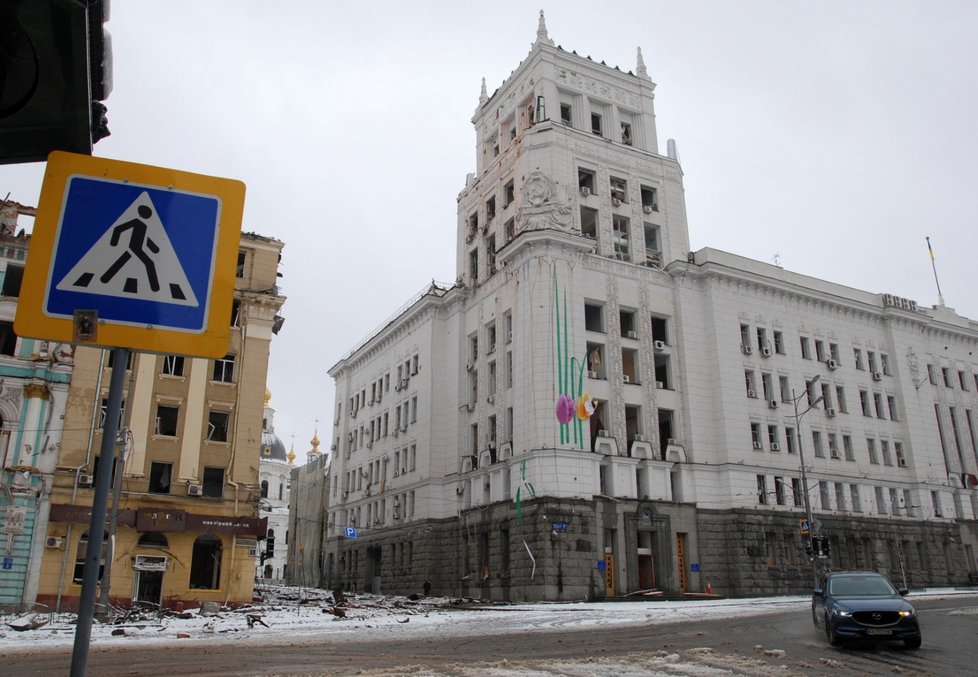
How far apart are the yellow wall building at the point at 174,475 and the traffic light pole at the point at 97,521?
90.9 feet

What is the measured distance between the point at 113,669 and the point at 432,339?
43865mm

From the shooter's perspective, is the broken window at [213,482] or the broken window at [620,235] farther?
the broken window at [620,235]

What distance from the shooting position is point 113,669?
1302cm

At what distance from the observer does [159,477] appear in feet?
109

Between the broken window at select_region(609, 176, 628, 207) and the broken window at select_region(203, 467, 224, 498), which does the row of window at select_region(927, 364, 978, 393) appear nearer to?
the broken window at select_region(609, 176, 628, 207)

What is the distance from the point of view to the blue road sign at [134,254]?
3.60 m

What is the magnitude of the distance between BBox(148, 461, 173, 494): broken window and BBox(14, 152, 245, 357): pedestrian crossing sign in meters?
32.4

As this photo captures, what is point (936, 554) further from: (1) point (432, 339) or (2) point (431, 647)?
(2) point (431, 647)

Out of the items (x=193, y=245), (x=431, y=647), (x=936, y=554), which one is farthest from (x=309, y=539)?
(x=193, y=245)

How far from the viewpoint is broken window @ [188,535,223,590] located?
3234 cm

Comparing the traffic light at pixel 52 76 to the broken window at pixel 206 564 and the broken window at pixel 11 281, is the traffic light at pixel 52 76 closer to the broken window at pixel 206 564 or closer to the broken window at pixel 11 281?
the broken window at pixel 206 564

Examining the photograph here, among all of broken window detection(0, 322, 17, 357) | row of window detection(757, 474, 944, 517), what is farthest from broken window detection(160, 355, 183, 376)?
row of window detection(757, 474, 944, 517)

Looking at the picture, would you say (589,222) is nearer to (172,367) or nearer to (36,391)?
(172,367)

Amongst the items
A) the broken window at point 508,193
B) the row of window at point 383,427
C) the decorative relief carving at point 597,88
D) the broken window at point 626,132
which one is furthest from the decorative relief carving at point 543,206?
the row of window at point 383,427
